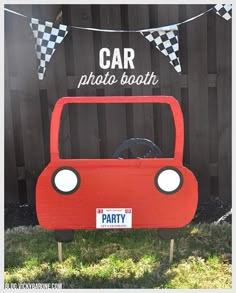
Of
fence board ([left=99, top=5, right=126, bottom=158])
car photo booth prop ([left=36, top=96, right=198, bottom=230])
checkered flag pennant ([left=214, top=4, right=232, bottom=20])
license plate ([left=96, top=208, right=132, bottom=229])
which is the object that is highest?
Answer: checkered flag pennant ([left=214, top=4, right=232, bottom=20])

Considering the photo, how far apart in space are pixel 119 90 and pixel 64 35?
322 millimetres

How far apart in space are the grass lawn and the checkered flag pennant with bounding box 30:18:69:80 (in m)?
0.72

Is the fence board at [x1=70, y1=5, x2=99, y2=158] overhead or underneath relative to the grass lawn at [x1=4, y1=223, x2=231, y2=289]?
overhead

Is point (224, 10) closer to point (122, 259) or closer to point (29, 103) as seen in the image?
point (29, 103)

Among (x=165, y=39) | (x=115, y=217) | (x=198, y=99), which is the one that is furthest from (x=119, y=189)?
(x=165, y=39)

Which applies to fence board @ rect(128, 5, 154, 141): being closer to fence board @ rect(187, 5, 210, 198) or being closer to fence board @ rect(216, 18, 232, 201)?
fence board @ rect(187, 5, 210, 198)

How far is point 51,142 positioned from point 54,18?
20.1 inches

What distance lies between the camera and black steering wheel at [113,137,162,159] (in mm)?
2162

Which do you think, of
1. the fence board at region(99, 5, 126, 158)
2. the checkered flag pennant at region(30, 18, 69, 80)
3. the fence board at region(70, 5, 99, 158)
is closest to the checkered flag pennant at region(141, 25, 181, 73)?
the fence board at region(99, 5, 126, 158)

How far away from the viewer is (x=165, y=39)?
2.17 m

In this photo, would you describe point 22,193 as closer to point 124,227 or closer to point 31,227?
point 31,227

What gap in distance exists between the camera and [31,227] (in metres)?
2.29

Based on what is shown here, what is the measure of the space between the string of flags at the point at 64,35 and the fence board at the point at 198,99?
0.05 meters

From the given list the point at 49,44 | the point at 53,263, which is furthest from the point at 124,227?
the point at 49,44
